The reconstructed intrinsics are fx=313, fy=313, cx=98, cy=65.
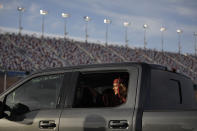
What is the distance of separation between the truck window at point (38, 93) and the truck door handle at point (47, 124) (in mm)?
196

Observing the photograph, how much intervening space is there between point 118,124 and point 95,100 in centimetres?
82

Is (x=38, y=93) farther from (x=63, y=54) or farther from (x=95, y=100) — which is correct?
(x=63, y=54)

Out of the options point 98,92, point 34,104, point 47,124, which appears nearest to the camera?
point 47,124

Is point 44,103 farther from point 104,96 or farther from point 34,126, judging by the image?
point 104,96

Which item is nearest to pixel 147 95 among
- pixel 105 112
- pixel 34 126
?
pixel 105 112

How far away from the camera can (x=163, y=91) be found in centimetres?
343

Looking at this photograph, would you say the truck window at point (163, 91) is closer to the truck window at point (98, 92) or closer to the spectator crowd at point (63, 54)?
the truck window at point (98, 92)

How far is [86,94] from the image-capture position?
12.7 feet

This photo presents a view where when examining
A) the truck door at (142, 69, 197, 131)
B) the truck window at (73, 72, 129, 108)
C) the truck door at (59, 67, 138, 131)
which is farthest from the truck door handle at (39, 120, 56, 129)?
the truck door at (142, 69, 197, 131)

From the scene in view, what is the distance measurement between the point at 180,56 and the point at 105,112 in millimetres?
57661

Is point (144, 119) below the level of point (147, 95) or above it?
A: below

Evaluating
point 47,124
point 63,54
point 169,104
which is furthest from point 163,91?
Result: point 63,54

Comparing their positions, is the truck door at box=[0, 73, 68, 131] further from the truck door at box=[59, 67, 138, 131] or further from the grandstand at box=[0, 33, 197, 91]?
the grandstand at box=[0, 33, 197, 91]

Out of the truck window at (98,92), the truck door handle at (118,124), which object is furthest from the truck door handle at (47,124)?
the truck door handle at (118,124)
